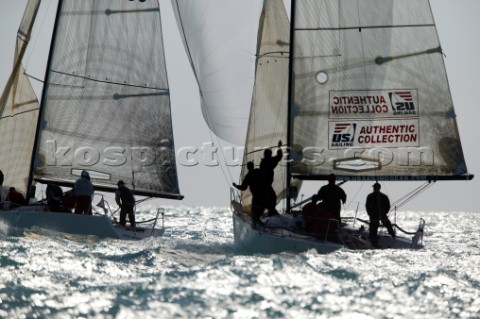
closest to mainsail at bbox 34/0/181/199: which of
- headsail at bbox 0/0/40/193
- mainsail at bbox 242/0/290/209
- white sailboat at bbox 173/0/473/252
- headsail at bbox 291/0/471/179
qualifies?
headsail at bbox 0/0/40/193

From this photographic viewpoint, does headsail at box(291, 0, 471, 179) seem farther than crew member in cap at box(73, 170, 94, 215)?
No

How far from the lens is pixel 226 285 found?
43.4ft

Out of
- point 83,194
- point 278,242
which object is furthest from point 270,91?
point 278,242

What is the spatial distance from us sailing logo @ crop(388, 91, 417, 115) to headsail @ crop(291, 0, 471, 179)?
2cm

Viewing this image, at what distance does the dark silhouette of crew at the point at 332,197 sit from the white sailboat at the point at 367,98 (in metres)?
1.05

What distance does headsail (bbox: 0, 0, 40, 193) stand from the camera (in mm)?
23141

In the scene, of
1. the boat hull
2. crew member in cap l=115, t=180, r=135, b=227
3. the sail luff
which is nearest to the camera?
the boat hull

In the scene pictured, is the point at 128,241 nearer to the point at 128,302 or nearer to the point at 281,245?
the point at 281,245

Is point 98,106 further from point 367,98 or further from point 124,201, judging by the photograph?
point 367,98

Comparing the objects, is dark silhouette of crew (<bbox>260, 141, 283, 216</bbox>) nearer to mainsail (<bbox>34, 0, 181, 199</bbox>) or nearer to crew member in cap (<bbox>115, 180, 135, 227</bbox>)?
crew member in cap (<bbox>115, 180, 135, 227</bbox>)

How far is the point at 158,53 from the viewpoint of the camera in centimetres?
2348

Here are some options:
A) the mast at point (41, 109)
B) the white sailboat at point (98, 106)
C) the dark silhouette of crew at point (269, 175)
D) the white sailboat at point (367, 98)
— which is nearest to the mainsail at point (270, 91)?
the white sailboat at point (367, 98)

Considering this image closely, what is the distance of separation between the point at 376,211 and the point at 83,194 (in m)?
5.95

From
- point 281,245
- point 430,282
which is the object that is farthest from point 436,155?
point 430,282
